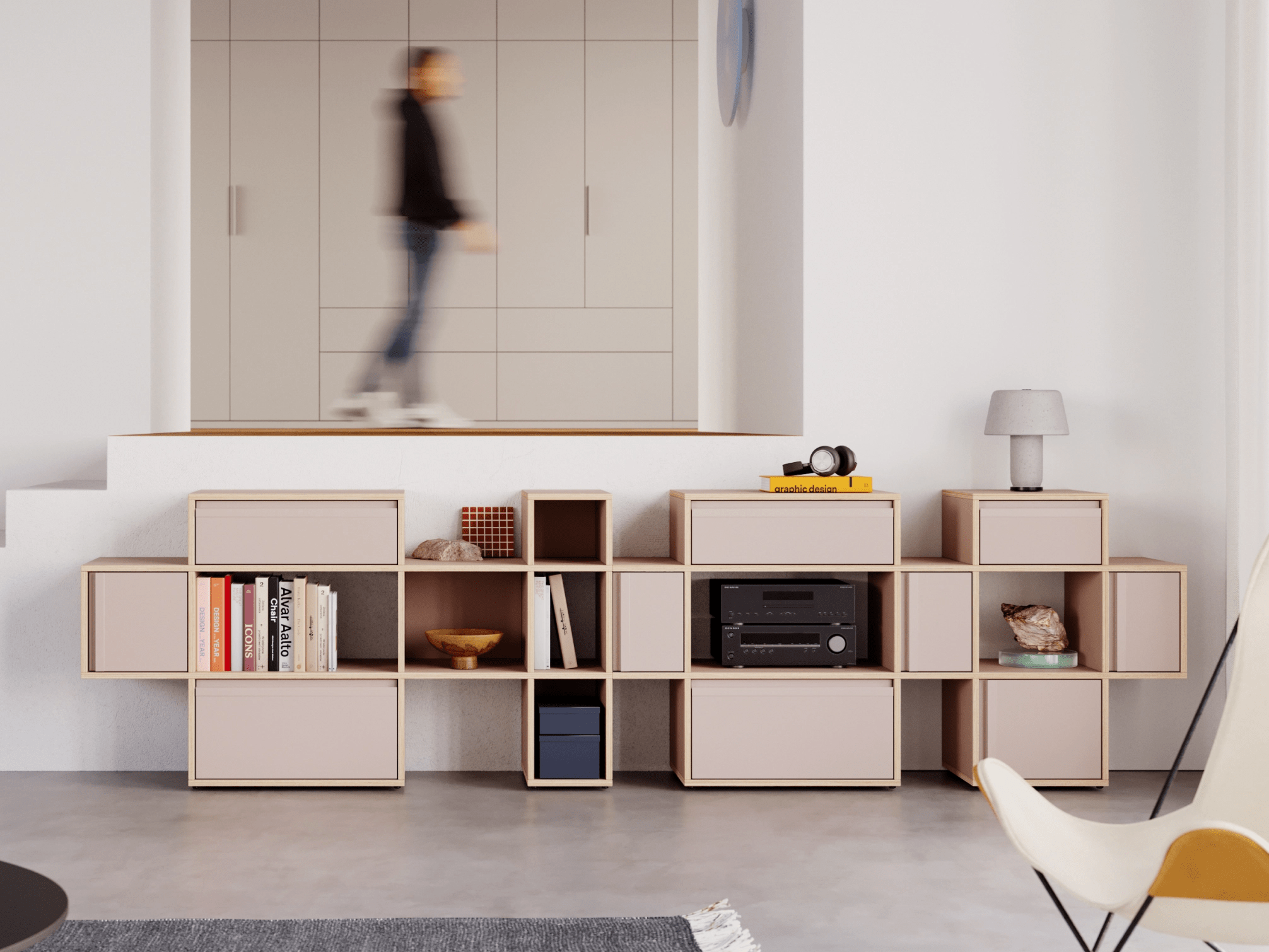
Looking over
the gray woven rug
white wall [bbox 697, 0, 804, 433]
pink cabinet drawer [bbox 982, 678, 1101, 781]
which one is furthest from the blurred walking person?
the gray woven rug

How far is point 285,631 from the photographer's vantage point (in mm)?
3936

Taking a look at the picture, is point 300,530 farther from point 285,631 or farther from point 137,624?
point 137,624

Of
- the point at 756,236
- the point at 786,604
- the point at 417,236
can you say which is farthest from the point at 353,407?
the point at 786,604

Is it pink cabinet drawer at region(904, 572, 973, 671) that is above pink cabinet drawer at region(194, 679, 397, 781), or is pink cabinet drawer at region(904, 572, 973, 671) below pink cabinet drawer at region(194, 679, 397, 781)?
above

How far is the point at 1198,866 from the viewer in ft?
6.19

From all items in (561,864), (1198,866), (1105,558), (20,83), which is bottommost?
(561,864)

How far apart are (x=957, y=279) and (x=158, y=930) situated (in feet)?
10.6

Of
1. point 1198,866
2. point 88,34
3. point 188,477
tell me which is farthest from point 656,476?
point 88,34

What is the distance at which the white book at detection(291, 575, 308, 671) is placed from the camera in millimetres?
3943

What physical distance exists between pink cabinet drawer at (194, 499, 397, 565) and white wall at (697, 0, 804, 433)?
1.54 metres

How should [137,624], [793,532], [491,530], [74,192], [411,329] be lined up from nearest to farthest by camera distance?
[137,624], [793,532], [491,530], [74,192], [411,329]

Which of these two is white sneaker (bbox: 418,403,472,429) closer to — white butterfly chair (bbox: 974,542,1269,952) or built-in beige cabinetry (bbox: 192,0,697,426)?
built-in beige cabinetry (bbox: 192,0,697,426)

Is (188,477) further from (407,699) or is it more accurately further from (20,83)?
(20,83)

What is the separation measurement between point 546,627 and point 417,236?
12.8 feet
